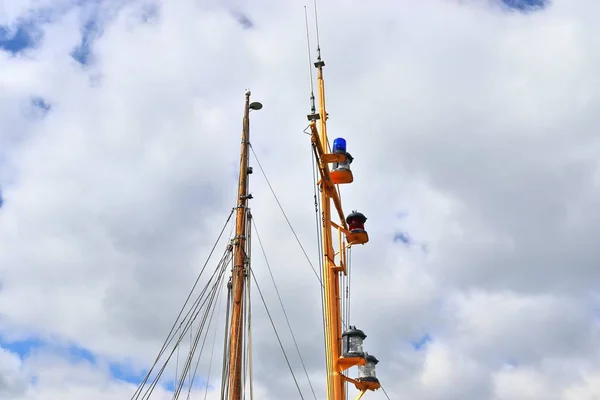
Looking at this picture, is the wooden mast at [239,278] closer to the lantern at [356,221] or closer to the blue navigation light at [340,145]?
the lantern at [356,221]

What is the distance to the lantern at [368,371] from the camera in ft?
43.6

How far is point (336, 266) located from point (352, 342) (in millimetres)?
2518

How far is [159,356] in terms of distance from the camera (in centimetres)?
2339

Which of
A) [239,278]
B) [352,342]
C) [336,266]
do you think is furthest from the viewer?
[239,278]

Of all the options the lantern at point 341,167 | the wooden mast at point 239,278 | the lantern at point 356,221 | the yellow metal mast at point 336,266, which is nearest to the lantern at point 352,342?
the yellow metal mast at point 336,266

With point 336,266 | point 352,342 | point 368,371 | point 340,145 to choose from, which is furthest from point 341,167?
point 368,371

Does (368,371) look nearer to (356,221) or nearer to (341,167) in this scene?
(356,221)

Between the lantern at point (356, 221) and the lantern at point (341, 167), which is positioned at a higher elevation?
the lantern at point (341, 167)

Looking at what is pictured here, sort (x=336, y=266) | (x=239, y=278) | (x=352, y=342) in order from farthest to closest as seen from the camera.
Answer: (x=239, y=278), (x=336, y=266), (x=352, y=342)

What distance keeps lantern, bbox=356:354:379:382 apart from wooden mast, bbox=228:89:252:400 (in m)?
8.20

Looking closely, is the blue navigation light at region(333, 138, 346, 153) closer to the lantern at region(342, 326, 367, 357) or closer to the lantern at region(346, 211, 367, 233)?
the lantern at region(346, 211, 367, 233)

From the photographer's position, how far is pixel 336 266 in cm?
1506

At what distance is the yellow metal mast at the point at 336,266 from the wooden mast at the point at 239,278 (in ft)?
25.1

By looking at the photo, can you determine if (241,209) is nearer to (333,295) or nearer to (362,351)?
(333,295)
